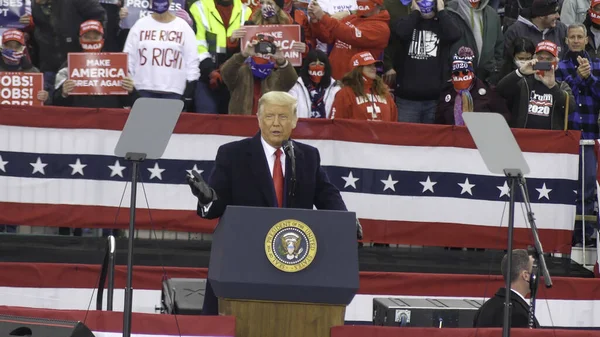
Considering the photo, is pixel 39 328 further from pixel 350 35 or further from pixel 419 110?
pixel 419 110

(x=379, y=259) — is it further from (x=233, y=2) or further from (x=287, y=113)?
(x=287, y=113)

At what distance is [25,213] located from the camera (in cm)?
1150

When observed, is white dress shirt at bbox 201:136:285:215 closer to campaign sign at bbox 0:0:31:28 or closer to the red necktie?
the red necktie

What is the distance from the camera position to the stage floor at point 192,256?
11617mm

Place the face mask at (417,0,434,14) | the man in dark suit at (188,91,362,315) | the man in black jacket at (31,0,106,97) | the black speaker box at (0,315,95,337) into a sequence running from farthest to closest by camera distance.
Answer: the face mask at (417,0,434,14) → the man in black jacket at (31,0,106,97) → the man in dark suit at (188,91,362,315) → the black speaker box at (0,315,95,337)

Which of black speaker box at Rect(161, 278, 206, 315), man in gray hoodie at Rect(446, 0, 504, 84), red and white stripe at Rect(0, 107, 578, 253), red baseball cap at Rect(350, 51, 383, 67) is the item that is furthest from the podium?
man in gray hoodie at Rect(446, 0, 504, 84)

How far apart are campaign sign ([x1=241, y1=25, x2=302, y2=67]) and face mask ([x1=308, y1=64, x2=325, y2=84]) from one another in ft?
1.29

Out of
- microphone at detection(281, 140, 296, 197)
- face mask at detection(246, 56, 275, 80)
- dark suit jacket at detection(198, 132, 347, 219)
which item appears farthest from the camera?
face mask at detection(246, 56, 275, 80)

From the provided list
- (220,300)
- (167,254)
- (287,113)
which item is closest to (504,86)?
(167,254)

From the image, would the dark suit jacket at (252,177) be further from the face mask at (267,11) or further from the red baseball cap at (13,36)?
the red baseball cap at (13,36)

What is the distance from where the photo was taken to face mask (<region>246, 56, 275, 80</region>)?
479 inches

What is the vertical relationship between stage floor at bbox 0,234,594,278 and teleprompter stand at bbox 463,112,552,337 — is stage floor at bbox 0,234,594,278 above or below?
below

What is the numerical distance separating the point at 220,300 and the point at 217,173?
991 mm

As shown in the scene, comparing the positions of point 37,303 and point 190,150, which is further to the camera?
point 190,150
